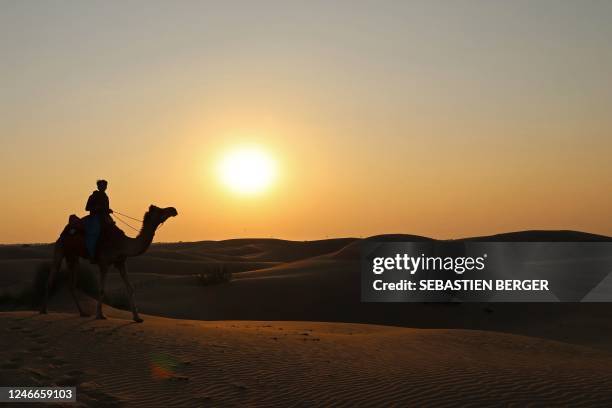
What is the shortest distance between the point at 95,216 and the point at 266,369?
5.41 meters

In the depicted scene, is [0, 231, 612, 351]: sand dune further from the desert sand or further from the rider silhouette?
the rider silhouette

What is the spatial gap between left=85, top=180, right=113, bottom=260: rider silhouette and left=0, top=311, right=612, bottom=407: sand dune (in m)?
1.59

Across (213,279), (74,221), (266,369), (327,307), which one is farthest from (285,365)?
(213,279)

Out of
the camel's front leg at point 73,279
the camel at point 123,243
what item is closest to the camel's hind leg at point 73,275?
the camel's front leg at point 73,279

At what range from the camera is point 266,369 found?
35.1ft

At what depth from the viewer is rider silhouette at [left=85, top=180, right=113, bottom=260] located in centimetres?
1373

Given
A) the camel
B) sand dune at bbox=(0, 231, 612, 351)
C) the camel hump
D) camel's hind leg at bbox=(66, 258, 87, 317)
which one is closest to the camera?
the camel

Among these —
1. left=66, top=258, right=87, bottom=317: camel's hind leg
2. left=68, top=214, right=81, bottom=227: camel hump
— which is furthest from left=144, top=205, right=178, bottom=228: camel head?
left=66, top=258, right=87, bottom=317: camel's hind leg

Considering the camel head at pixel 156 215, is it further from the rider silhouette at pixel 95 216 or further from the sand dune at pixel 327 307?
the sand dune at pixel 327 307

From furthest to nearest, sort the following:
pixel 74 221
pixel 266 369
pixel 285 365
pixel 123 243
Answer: pixel 74 221 → pixel 123 243 → pixel 285 365 → pixel 266 369

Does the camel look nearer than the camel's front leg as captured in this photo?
Yes

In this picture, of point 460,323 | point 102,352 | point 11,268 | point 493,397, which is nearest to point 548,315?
point 460,323

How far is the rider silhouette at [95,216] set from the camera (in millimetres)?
13734

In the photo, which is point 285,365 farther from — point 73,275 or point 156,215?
point 73,275
